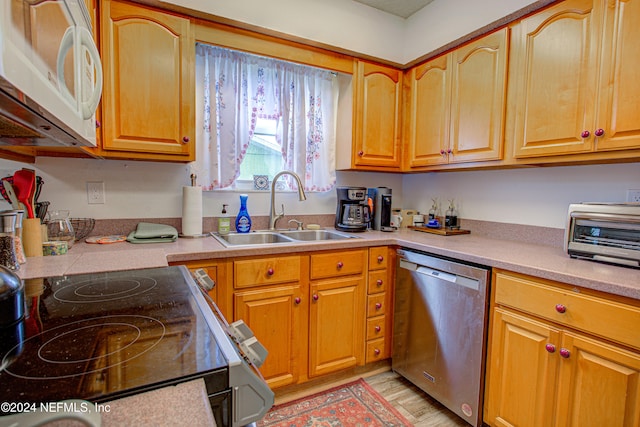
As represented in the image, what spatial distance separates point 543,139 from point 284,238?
153cm

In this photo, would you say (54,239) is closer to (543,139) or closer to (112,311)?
(112,311)

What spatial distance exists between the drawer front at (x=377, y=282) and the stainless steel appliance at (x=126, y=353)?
131 cm

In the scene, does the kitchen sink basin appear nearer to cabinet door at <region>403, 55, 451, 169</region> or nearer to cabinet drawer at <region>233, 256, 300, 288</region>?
cabinet drawer at <region>233, 256, 300, 288</region>

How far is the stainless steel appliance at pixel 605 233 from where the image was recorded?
130 centimetres

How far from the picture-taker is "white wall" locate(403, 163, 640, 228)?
1.65 m

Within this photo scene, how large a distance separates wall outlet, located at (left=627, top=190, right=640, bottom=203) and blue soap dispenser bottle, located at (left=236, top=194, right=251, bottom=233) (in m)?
2.05

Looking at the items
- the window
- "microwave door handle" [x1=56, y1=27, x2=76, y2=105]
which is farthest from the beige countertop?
"microwave door handle" [x1=56, y1=27, x2=76, y2=105]

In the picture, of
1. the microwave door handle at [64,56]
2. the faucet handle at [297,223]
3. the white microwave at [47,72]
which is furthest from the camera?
the faucet handle at [297,223]

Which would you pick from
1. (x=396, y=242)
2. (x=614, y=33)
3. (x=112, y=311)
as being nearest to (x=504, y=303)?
(x=396, y=242)

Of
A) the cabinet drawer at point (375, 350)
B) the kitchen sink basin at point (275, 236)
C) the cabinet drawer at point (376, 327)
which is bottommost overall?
the cabinet drawer at point (375, 350)

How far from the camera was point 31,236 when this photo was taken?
4.23 ft

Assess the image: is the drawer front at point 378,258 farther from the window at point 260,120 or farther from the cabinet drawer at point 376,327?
the window at point 260,120

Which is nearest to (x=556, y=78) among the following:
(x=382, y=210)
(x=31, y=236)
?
(x=382, y=210)

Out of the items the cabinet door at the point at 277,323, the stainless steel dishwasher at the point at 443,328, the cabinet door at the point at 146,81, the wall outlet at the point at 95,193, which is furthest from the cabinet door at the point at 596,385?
the wall outlet at the point at 95,193
